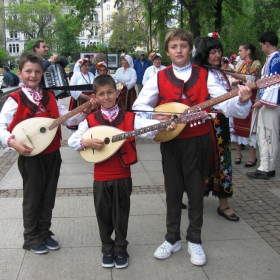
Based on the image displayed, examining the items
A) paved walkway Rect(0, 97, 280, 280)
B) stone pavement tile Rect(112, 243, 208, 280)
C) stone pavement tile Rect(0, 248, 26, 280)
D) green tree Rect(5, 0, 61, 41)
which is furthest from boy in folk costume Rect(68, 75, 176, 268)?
green tree Rect(5, 0, 61, 41)

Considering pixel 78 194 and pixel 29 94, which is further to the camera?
pixel 78 194

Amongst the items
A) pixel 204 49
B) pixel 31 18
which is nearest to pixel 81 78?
pixel 204 49

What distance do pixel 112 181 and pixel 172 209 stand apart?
2.02 ft

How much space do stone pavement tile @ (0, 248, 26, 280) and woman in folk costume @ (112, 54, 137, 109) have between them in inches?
261

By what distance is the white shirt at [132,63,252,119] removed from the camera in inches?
117

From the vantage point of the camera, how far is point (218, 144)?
419 centimetres

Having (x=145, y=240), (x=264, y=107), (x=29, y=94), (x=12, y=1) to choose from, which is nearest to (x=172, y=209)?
(x=145, y=240)

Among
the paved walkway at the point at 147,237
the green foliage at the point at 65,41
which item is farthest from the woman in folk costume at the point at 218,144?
the green foliage at the point at 65,41

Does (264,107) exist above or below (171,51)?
below

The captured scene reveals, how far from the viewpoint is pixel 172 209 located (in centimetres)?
343

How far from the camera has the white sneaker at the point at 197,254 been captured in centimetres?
332

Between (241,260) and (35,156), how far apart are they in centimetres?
206

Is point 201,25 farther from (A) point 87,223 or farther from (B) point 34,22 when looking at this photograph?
(B) point 34,22

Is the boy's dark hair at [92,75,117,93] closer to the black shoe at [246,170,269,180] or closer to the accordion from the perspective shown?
the accordion
